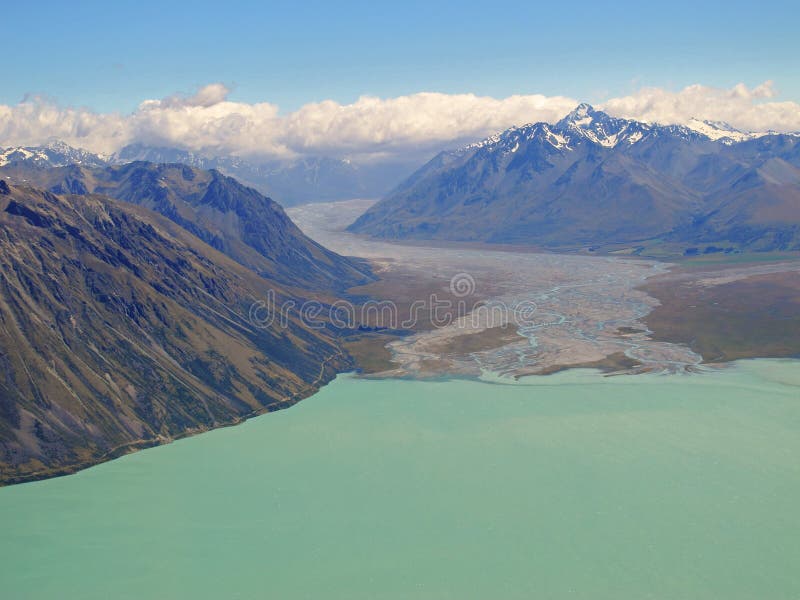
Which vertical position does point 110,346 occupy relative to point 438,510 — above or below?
above

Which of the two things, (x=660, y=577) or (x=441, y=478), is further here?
(x=441, y=478)

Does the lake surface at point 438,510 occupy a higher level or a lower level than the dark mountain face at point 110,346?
lower

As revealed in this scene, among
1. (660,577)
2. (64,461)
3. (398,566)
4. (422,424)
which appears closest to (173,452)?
(64,461)

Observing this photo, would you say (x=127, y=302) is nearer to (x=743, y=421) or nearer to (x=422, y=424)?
(x=422, y=424)

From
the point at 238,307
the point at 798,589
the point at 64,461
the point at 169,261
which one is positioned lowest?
the point at 798,589

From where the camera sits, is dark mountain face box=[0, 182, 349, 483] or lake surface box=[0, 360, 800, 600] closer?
lake surface box=[0, 360, 800, 600]
